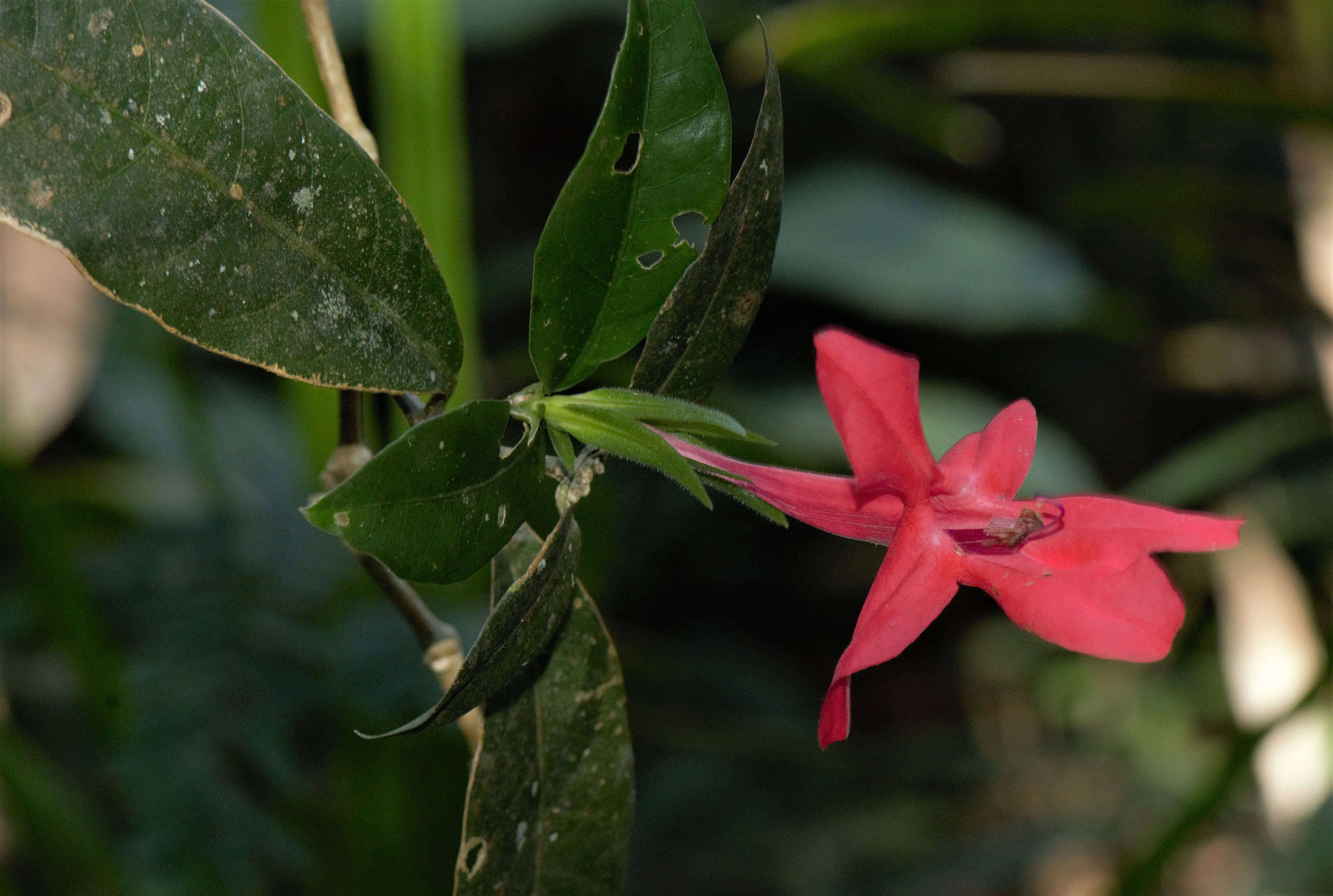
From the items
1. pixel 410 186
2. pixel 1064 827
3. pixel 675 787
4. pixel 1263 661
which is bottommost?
pixel 1064 827

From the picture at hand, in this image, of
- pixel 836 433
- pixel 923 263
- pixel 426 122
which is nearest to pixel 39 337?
pixel 426 122

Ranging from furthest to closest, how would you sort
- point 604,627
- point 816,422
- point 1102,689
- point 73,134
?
point 1102,689
point 816,422
point 604,627
point 73,134

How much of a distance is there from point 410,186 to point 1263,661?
3.98 feet

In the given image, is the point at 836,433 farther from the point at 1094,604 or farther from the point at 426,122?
the point at 1094,604

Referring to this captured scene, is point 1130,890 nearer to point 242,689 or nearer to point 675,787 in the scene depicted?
point 675,787

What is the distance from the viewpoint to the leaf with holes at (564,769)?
372 millimetres

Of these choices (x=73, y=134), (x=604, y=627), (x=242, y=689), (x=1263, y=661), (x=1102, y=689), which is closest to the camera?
(x=73, y=134)

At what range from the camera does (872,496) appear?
0.33m

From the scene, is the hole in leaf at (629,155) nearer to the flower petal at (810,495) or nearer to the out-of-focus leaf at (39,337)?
the flower petal at (810,495)

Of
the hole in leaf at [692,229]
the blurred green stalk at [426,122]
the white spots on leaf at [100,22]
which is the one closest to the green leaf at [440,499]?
the white spots on leaf at [100,22]

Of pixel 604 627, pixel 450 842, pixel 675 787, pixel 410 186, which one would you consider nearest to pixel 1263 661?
pixel 675 787

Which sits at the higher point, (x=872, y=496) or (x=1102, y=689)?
(x=872, y=496)

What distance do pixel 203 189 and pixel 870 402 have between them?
186 mm

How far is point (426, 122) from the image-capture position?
1038 millimetres
